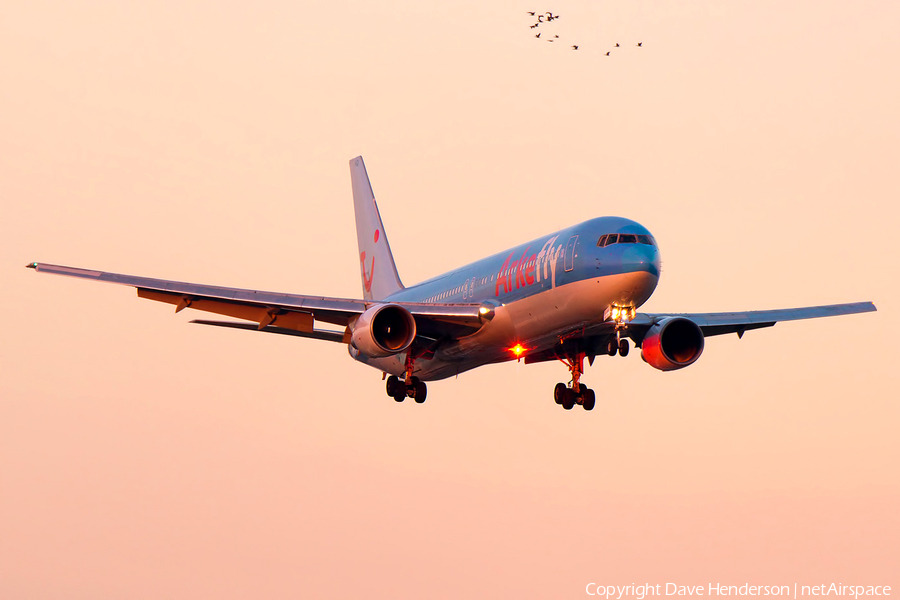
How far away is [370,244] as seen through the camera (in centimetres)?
5462

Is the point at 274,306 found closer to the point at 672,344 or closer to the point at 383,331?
the point at 383,331

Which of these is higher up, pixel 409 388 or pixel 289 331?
pixel 289 331

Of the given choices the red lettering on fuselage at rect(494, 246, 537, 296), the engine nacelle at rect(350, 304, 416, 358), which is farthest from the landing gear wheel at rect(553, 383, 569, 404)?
the engine nacelle at rect(350, 304, 416, 358)

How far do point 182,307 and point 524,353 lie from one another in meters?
11.6

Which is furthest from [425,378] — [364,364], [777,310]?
[777,310]

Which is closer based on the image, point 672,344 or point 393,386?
point 672,344

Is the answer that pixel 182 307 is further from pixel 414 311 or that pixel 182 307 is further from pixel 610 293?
pixel 610 293

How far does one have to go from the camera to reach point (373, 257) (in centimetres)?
5381

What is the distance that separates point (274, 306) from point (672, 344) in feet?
45.3

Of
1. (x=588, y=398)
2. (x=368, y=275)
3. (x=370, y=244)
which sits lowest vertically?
(x=588, y=398)

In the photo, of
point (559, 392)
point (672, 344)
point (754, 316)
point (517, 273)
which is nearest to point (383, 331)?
point (517, 273)

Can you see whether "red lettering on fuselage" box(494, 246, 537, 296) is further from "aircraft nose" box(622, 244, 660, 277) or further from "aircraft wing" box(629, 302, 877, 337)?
"aircraft wing" box(629, 302, 877, 337)

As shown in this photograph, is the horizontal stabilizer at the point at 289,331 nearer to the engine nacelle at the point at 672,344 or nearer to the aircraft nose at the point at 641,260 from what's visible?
the engine nacelle at the point at 672,344

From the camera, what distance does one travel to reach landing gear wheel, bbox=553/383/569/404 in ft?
133
